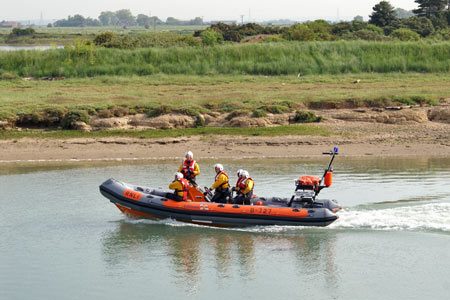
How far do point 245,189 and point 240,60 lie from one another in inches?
813

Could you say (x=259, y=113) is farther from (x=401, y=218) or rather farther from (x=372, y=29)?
(x=372, y=29)

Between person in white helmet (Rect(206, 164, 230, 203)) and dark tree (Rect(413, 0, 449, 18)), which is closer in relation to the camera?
person in white helmet (Rect(206, 164, 230, 203))

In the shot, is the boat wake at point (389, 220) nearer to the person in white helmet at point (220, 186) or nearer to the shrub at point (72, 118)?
the person in white helmet at point (220, 186)

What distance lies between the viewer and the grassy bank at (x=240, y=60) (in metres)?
33.3

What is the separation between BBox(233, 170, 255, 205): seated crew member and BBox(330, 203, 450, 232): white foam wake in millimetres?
1839

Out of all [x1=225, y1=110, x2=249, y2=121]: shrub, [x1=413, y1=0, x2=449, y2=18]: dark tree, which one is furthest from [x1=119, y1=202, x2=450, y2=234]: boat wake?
[x1=413, y1=0, x2=449, y2=18]: dark tree

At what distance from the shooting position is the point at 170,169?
64.7 feet

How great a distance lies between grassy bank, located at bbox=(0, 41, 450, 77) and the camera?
33281 mm

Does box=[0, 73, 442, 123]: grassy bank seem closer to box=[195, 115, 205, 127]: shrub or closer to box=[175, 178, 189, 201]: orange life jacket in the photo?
box=[195, 115, 205, 127]: shrub

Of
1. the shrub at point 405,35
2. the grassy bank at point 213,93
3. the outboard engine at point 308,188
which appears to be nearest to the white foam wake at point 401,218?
the outboard engine at point 308,188

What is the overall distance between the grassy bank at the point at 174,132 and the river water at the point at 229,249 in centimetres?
451

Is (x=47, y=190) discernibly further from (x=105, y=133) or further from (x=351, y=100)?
(x=351, y=100)

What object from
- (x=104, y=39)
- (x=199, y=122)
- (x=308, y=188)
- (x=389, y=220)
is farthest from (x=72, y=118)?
(x=104, y=39)

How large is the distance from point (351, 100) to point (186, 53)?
38.7 feet
